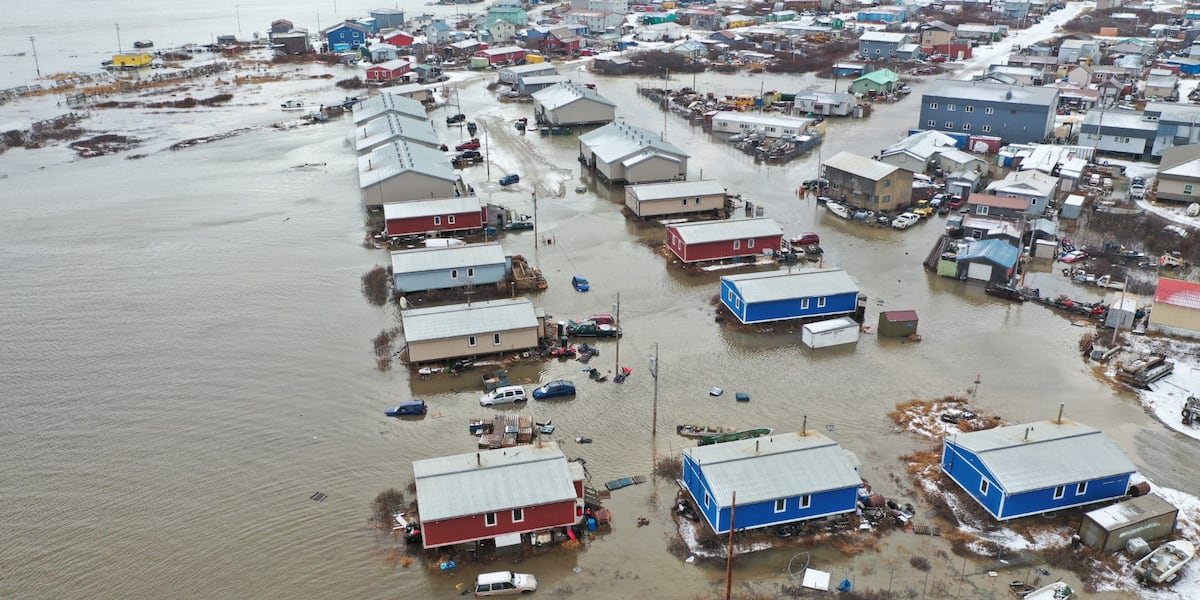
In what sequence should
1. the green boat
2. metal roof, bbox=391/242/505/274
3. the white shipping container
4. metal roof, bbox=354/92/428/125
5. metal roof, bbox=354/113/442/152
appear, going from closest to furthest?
the green boat → the white shipping container → metal roof, bbox=391/242/505/274 → metal roof, bbox=354/113/442/152 → metal roof, bbox=354/92/428/125

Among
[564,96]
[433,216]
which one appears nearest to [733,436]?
[433,216]

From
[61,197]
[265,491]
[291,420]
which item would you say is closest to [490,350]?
[291,420]

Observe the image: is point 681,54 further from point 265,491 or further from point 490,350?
point 265,491

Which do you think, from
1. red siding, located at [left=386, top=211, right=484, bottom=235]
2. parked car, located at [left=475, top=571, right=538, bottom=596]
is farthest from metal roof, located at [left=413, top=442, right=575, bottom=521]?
red siding, located at [left=386, top=211, right=484, bottom=235]

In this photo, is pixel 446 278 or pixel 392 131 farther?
pixel 392 131

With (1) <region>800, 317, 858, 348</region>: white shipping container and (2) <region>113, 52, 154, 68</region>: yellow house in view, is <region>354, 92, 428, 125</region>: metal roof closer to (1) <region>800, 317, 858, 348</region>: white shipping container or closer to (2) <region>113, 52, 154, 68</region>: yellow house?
(1) <region>800, 317, 858, 348</region>: white shipping container

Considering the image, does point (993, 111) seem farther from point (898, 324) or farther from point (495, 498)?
point (495, 498)
